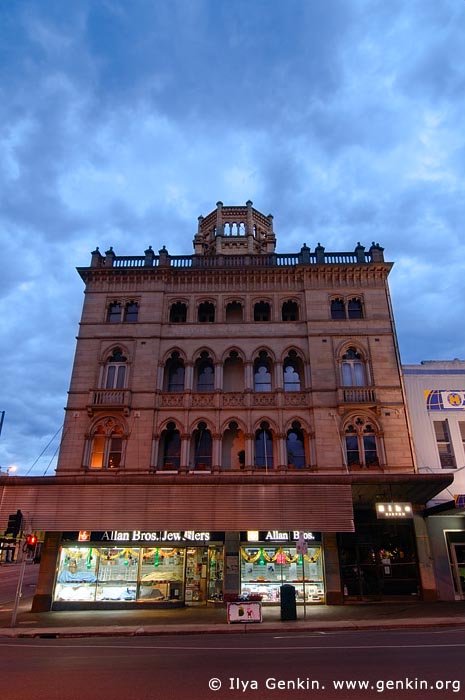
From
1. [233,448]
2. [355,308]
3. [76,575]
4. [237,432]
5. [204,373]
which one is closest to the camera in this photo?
[76,575]

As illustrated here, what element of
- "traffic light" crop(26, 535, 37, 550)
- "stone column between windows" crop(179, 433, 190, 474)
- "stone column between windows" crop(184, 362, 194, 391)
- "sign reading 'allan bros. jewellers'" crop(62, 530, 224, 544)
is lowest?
"traffic light" crop(26, 535, 37, 550)

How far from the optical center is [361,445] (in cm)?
2475

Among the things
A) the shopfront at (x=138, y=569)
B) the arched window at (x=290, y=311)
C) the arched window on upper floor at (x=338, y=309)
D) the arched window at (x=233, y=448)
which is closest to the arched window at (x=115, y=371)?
the arched window at (x=233, y=448)

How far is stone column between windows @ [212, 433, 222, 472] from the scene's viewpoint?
2436 cm

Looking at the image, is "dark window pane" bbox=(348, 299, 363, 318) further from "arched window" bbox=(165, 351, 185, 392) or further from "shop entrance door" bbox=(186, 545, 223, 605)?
"shop entrance door" bbox=(186, 545, 223, 605)

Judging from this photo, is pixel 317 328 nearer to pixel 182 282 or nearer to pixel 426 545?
pixel 182 282

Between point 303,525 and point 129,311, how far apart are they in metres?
16.9

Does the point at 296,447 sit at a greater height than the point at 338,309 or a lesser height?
lesser

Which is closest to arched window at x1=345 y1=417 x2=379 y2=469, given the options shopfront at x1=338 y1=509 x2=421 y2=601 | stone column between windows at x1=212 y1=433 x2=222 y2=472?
shopfront at x1=338 y1=509 x2=421 y2=601

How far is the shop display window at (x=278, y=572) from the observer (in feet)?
72.2

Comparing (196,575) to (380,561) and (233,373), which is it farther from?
(233,373)

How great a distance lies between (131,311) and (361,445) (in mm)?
16247

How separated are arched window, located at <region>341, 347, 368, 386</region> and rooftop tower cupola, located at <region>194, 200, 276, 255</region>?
19466 millimetres

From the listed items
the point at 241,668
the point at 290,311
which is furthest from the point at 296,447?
the point at 241,668
